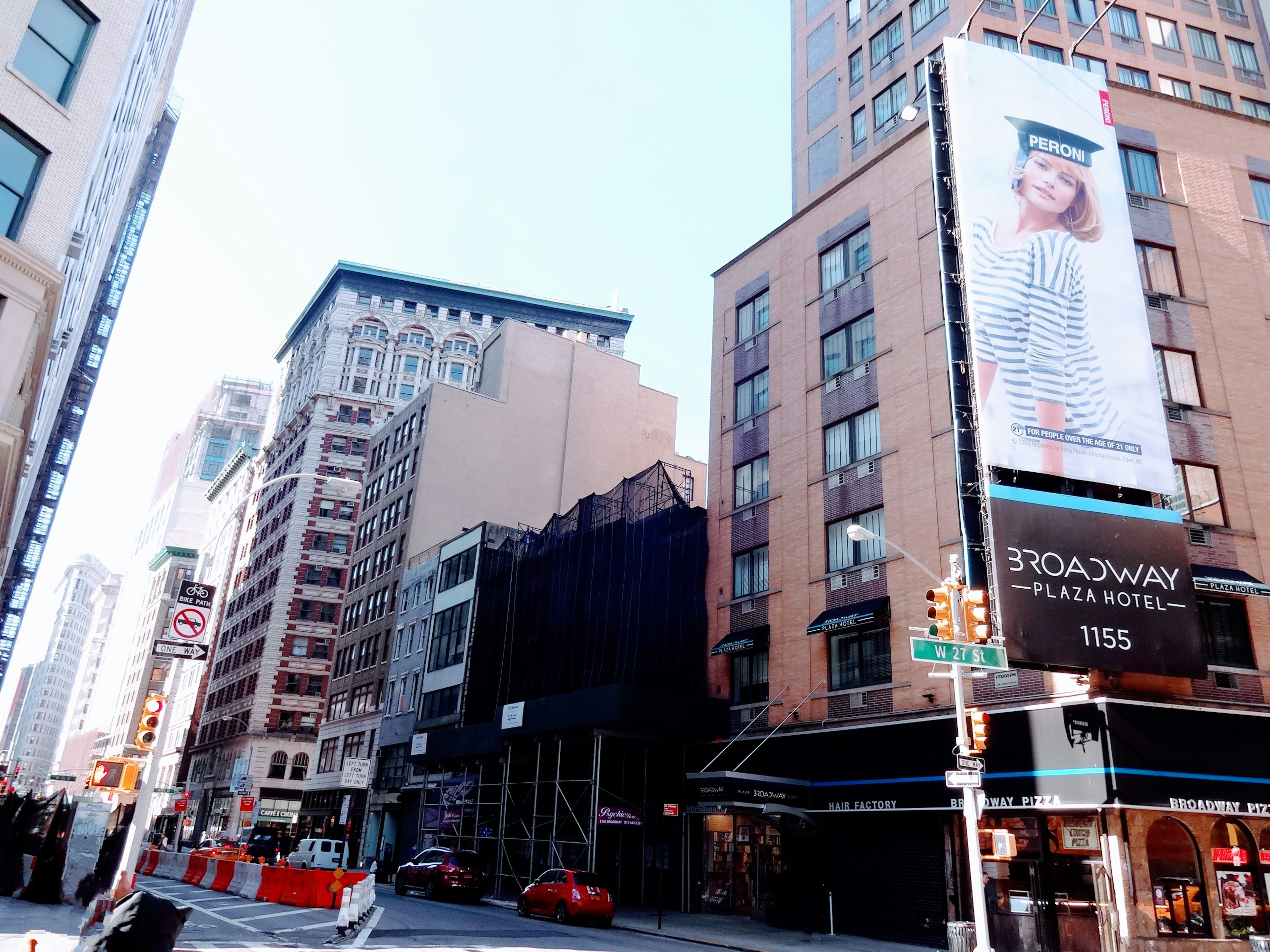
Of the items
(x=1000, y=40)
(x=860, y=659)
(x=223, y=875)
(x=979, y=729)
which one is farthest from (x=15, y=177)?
(x=1000, y=40)

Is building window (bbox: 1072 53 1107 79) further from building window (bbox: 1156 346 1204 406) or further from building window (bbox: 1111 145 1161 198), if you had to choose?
building window (bbox: 1156 346 1204 406)

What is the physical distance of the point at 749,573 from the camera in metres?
36.1

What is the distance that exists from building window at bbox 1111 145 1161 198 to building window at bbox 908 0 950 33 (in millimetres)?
10400

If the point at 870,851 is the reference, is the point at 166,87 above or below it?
above

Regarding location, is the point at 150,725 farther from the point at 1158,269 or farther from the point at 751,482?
the point at 1158,269

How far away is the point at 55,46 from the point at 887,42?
33.4 metres

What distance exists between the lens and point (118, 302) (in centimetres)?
9200

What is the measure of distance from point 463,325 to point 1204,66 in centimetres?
7425

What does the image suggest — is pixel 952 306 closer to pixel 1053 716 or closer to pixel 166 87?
pixel 1053 716

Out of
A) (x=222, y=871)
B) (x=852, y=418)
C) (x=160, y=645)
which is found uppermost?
(x=852, y=418)

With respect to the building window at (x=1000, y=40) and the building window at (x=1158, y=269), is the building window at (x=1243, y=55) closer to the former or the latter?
the building window at (x=1000, y=40)

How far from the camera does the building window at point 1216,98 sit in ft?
123

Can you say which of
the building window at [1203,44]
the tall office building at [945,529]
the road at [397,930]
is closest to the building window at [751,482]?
the tall office building at [945,529]

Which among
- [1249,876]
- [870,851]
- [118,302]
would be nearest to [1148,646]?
[1249,876]
